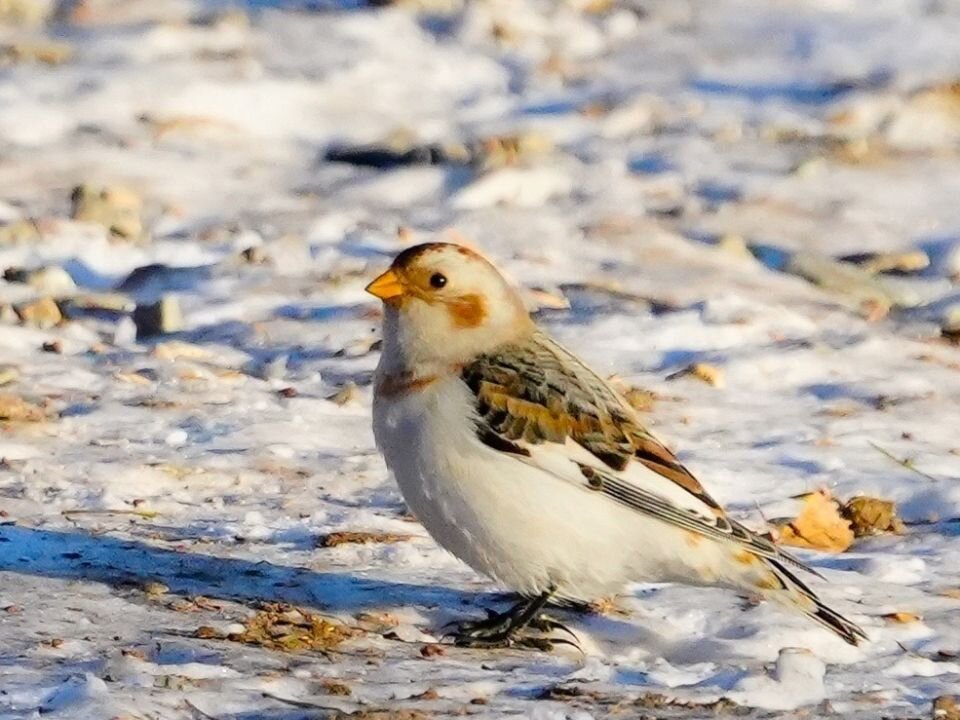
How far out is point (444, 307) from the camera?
4.62 meters

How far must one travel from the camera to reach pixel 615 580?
4301 millimetres

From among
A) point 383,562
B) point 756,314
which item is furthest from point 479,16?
point 383,562

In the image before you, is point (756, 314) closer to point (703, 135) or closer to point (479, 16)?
point (703, 135)

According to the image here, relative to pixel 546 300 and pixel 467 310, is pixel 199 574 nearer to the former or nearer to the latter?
pixel 467 310

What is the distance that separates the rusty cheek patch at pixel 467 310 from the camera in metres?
4.61

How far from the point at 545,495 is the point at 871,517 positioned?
119cm

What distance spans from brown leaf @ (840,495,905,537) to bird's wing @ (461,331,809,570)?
0.86 metres

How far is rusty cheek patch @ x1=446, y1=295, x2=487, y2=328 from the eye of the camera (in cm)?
461

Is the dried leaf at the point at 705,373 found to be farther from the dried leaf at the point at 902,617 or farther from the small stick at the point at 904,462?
the dried leaf at the point at 902,617

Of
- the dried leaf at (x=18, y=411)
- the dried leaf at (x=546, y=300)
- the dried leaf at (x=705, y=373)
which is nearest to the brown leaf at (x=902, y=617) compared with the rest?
the dried leaf at (x=705, y=373)

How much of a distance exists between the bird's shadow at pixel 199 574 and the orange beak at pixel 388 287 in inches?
25.0

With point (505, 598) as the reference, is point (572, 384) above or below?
above

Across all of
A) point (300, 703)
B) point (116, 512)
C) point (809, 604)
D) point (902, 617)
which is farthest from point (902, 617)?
point (116, 512)

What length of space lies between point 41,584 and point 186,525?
2.01 feet
